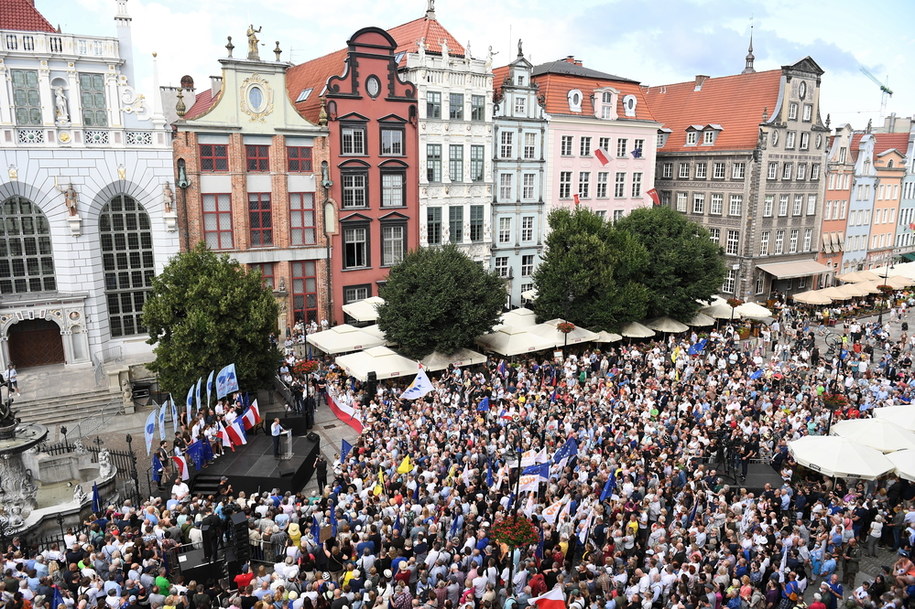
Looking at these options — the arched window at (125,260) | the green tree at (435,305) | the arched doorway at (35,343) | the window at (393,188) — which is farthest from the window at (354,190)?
the arched doorway at (35,343)

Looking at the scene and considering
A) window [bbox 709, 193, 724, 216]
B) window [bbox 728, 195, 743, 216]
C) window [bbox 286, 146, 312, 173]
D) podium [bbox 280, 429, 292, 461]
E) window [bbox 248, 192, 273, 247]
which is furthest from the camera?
→ window [bbox 709, 193, 724, 216]

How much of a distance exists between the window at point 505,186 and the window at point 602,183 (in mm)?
8611

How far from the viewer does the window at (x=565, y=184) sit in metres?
50.7

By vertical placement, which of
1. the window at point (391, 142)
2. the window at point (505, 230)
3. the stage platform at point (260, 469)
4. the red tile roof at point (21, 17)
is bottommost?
the stage platform at point (260, 469)

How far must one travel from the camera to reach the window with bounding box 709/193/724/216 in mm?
57969

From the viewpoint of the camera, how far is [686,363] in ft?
113

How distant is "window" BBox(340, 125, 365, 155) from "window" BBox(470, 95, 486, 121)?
7.95m

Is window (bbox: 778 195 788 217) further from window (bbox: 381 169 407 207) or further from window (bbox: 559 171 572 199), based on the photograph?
window (bbox: 381 169 407 207)

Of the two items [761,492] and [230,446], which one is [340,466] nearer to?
[230,446]

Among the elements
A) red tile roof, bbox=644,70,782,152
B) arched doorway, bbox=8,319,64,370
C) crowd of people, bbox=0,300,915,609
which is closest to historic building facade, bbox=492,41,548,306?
red tile roof, bbox=644,70,782,152

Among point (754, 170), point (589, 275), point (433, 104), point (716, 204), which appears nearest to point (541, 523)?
point (589, 275)

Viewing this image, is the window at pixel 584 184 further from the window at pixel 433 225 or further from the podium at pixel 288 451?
the podium at pixel 288 451

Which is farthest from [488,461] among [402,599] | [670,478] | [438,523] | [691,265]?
[691,265]

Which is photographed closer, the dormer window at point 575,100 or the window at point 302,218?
the window at point 302,218
